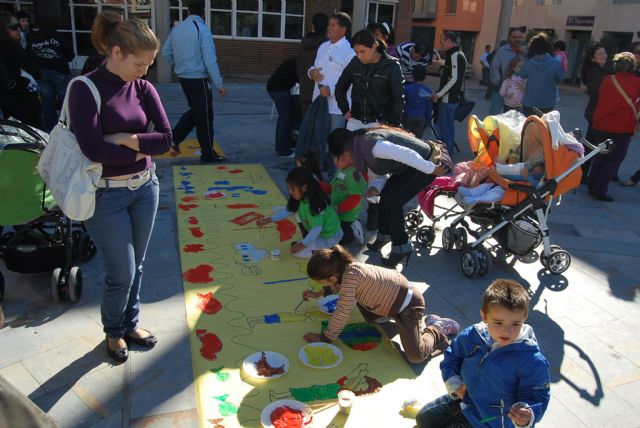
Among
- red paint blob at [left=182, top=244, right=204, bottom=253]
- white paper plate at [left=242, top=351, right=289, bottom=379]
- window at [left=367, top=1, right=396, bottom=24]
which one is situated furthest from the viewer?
window at [left=367, top=1, right=396, bottom=24]

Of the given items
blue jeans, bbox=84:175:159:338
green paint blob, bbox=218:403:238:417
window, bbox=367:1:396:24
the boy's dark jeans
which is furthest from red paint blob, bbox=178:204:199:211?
window, bbox=367:1:396:24

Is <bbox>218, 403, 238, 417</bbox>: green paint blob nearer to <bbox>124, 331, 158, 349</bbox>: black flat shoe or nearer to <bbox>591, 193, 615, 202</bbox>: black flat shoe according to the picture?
<bbox>124, 331, 158, 349</bbox>: black flat shoe

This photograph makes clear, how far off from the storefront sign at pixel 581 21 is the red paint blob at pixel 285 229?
20.4 metres

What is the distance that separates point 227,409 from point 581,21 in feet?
75.8

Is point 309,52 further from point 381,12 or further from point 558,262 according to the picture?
point 381,12

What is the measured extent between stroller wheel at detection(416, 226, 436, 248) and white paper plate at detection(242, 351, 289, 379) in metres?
2.17

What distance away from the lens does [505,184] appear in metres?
4.27

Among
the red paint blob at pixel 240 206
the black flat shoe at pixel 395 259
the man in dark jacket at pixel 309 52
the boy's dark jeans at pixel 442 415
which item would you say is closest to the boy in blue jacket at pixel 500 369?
the boy's dark jeans at pixel 442 415

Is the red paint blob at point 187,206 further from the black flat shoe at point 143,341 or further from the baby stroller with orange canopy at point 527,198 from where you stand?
the baby stroller with orange canopy at point 527,198

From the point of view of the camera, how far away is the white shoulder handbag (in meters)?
Answer: 2.61

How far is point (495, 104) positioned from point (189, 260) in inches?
242

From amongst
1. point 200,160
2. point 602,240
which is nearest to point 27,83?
point 200,160

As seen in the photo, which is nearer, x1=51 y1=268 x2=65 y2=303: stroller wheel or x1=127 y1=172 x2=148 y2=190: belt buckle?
x1=127 y1=172 x2=148 y2=190: belt buckle

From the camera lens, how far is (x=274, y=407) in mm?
2768
